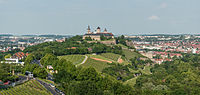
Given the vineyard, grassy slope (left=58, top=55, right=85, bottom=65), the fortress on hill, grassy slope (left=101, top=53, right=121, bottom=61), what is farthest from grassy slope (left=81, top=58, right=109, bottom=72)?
the fortress on hill

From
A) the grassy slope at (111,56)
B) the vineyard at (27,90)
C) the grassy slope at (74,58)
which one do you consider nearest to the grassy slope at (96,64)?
the grassy slope at (74,58)

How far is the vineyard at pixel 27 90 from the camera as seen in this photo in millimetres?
41000

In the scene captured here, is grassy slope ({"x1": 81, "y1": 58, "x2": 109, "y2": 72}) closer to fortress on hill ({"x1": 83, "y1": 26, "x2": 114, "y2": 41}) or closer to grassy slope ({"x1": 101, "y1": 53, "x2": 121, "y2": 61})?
grassy slope ({"x1": 101, "y1": 53, "x2": 121, "y2": 61})

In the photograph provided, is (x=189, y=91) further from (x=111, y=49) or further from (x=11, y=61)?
(x=111, y=49)

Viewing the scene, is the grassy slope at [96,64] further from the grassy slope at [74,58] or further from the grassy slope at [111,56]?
the grassy slope at [111,56]

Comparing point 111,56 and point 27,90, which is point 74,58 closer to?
point 111,56

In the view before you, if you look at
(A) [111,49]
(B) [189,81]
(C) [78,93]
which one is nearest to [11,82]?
(C) [78,93]

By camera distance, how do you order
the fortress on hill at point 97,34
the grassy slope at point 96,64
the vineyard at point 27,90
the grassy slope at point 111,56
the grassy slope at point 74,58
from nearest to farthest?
the vineyard at point 27,90 → the grassy slope at point 96,64 → the grassy slope at point 74,58 → the grassy slope at point 111,56 → the fortress on hill at point 97,34

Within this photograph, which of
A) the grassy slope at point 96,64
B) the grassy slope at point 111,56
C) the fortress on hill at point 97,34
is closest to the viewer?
the grassy slope at point 96,64

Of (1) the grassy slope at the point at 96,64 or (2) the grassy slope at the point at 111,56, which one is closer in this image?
(1) the grassy slope at the point at 96,64

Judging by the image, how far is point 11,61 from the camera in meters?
81.0

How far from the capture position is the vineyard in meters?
41.0

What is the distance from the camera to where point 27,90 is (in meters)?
42.5

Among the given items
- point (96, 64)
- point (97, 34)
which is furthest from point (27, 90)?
point (97, 34)
